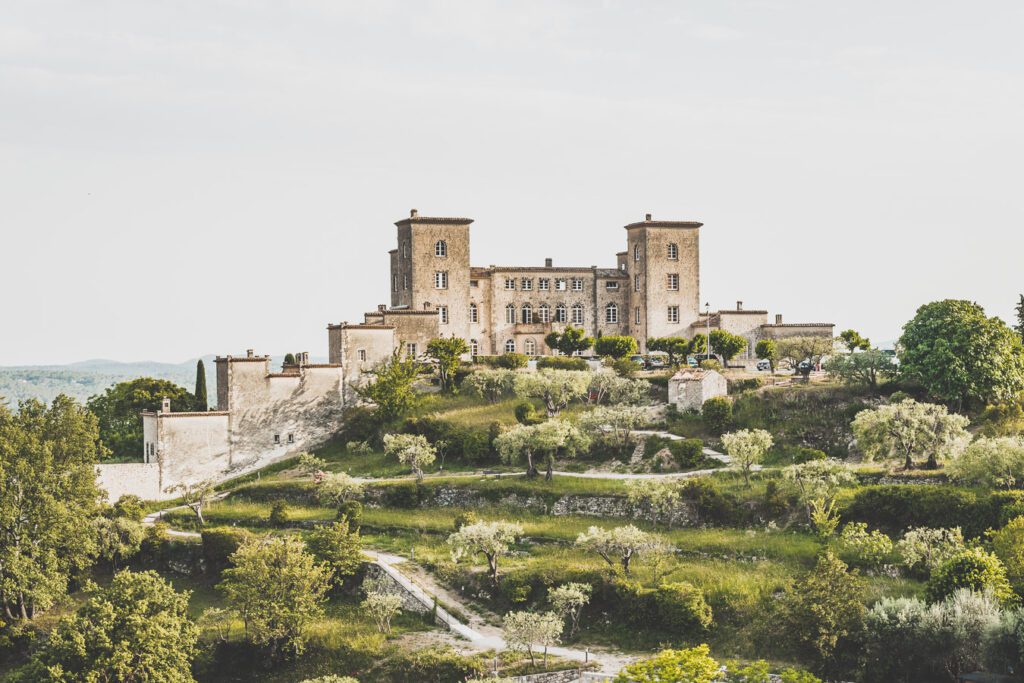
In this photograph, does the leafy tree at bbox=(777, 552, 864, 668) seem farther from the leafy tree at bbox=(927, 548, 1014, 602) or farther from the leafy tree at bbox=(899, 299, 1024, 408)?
the leafy tree at bbox=(899, 299, 1024, 408)

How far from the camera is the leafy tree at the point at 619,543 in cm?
3362

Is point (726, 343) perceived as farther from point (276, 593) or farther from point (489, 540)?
point (276, 593)

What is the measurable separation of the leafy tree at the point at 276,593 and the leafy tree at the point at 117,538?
7.83 m

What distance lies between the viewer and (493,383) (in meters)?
54.3

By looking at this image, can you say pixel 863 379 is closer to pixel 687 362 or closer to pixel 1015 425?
pixel 1015 425

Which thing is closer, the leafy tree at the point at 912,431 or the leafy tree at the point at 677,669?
the leafy tree at the point at 677,669

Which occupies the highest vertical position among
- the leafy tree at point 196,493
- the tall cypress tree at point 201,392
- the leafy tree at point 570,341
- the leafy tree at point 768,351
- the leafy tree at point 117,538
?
the leafy tree at point 570,341

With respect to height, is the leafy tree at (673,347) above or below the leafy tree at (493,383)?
above

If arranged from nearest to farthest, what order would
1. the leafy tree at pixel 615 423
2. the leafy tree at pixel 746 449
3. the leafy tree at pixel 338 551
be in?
the leafy tree at pixel 338 551 < the leafy tree at pixel 746 449 < the leafy tree at pixel 615 423

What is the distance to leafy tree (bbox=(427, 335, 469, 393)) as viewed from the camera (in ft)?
183

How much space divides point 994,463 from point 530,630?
15446mm

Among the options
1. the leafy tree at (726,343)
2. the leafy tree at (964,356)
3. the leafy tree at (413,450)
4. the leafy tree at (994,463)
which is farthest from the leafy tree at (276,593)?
the leafy tree at (726,343)

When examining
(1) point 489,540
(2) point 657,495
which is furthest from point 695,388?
(1) point 489,540

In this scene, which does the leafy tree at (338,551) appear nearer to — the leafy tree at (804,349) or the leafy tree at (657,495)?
the leafy tree at (657,495)
